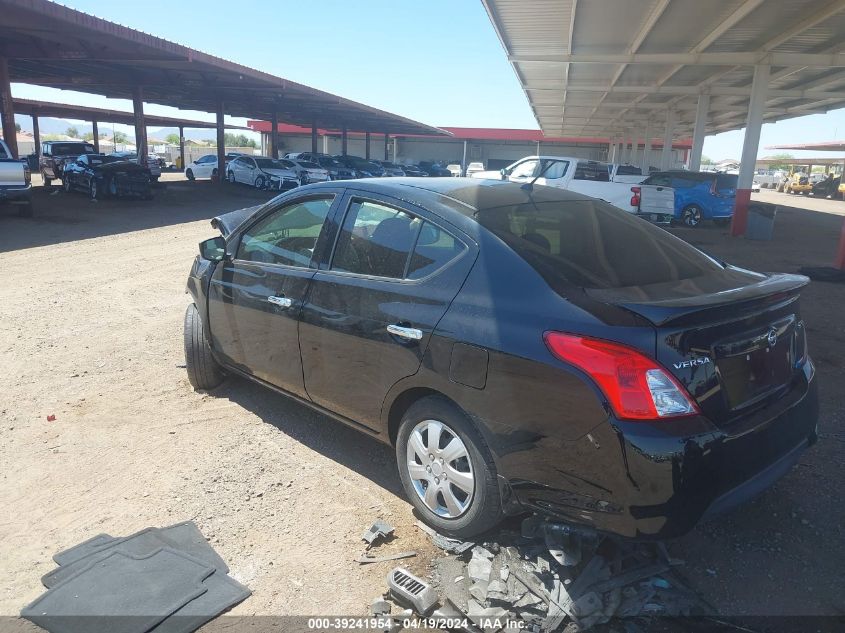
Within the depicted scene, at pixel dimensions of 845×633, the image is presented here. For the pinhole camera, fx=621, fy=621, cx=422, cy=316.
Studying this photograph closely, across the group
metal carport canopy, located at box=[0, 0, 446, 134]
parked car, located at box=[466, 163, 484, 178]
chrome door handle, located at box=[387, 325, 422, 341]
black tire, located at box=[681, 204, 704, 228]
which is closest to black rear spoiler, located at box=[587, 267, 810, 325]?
chrome door handle, located at box=[387, 325, 422, 341]

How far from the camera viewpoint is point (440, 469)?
302 cm

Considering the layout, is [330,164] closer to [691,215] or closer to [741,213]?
[691,215]

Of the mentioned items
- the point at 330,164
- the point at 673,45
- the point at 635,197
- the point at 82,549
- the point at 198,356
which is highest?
the point at 673,45

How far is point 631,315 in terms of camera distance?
2.46m

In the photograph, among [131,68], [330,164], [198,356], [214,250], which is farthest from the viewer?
[330,164]

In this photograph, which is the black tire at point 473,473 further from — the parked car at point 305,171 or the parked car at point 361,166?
the parked car at point 361,166

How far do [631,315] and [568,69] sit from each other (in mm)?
20718

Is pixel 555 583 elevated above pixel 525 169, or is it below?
below

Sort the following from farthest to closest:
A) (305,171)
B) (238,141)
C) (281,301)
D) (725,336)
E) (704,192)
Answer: (238,141) → (305,171) → (704,192) → (281,301) → (725,336)

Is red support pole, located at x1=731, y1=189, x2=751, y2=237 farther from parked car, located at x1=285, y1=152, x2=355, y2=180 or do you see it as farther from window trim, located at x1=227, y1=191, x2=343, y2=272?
parked car, located at x1=285, y1=152, x2=355, y2=180

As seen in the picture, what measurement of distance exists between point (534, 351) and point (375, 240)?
1.27 metres

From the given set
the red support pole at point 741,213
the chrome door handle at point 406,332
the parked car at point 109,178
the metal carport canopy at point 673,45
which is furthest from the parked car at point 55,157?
the chrome door handle at point 406,332

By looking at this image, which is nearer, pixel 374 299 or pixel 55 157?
pixel 374 299

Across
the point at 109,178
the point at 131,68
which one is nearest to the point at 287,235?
the point at 109,178
